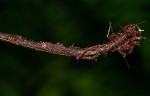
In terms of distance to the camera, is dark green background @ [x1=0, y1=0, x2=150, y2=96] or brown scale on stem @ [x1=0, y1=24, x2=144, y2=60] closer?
brown scale on stem @ [x1=0, y1=24, x2=144, y2=60]

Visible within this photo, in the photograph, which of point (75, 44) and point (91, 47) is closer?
point (91, 47)

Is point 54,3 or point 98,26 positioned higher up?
point 54,3

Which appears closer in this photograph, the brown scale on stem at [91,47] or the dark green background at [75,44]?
the brown scale on stem at [91,47]

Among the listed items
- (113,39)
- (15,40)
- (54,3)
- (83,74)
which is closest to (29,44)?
(15,40)

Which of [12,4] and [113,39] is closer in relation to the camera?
[113,39]

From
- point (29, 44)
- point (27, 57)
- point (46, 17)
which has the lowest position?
point (29, 44)

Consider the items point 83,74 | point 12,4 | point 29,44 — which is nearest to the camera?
point 29,44

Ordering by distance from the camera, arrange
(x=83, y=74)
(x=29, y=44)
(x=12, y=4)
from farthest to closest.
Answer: (x=12, y=4) → (x=83, y=74) → (x=29, y=44)

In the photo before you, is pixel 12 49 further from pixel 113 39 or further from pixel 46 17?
pixel 113 39
